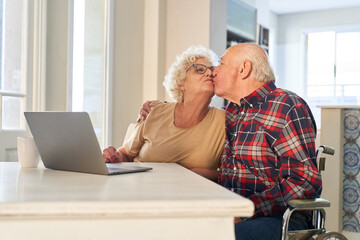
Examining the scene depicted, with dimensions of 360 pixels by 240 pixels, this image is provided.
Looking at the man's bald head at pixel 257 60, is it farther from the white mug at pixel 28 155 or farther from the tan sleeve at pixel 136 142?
the white mug at pixel 28 155

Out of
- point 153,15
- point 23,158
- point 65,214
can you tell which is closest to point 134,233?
point 65,214

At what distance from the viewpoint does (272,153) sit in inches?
65.7

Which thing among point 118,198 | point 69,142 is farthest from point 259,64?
point 118,198

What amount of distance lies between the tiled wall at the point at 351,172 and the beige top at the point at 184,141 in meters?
1.77

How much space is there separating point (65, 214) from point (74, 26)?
2.84 metres

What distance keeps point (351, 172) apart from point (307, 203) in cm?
219

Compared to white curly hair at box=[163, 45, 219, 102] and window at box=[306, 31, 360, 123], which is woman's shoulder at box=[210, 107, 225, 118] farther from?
window at box=[306, 31, 360, 123]

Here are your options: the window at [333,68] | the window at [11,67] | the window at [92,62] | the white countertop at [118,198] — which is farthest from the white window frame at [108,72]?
the window at [333,68]

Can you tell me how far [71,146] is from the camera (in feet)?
4.12

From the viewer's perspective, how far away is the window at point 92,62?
3426mm

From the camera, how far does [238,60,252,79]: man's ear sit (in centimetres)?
184

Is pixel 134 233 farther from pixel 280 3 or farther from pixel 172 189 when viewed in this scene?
pixel 280 3

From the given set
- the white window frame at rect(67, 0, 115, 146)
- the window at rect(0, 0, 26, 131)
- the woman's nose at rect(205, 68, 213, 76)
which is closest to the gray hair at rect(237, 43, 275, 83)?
the woman's nose at rect(205, 68, 213, 76)

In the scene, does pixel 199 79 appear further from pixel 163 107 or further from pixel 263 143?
pixel 263 143
